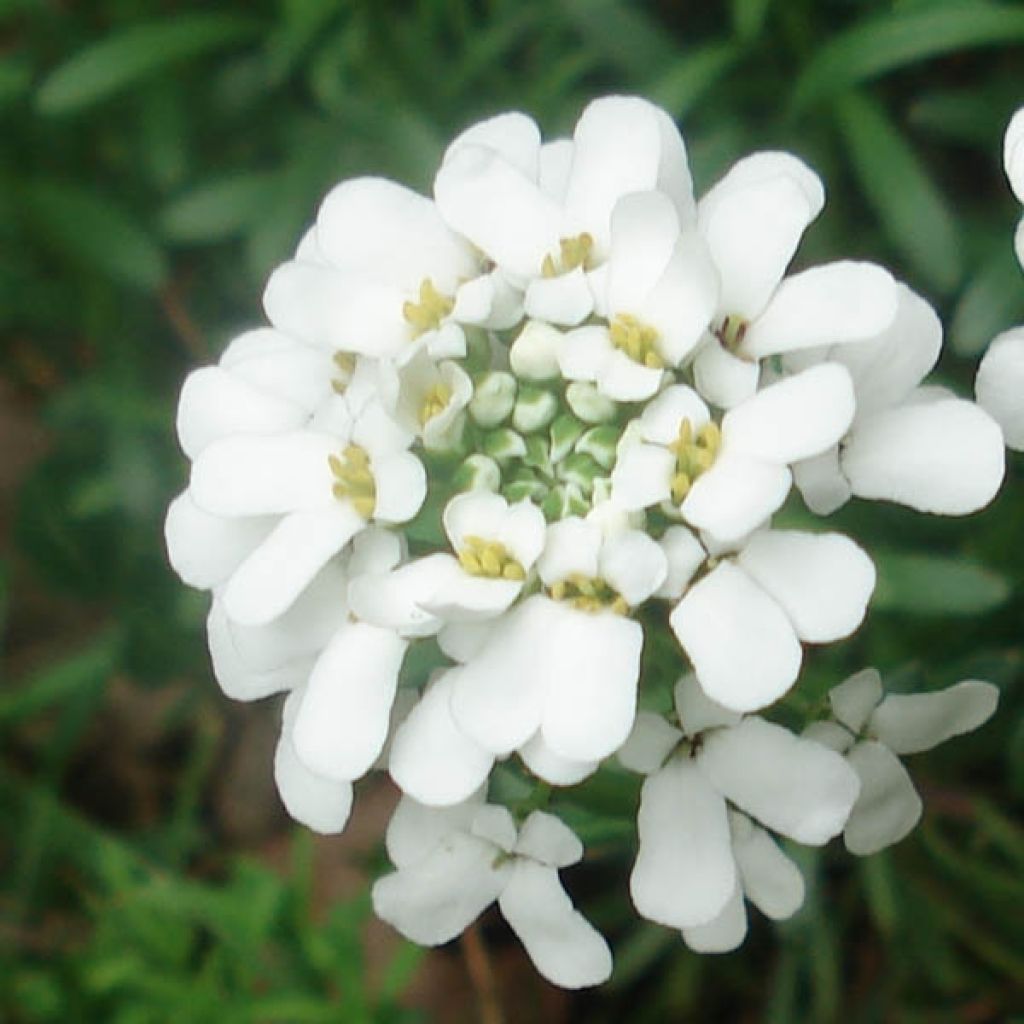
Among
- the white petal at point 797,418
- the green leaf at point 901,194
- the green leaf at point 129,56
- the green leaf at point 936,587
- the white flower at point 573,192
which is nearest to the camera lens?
the white petal at point 797,418

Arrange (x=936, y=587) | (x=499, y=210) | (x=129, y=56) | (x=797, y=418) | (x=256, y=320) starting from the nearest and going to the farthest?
(x=797, y=418) < (x=499, y=210) < (x=936, y=587) < (x=129, y=56) < (x=256, y=320)

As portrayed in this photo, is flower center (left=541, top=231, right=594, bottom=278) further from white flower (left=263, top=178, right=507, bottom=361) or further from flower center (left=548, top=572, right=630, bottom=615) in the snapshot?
flower center (left=548, top=572, right=630, bottom=615)

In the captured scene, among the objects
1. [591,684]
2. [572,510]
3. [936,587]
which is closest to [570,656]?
[591,684]

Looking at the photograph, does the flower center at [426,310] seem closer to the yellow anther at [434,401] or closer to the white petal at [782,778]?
the yellow anther at [434,401]

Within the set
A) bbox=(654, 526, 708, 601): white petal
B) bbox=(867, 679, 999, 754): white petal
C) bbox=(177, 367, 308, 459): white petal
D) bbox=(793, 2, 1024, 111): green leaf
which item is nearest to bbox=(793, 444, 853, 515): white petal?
bbox=(654, 526, 708, 601): white petal

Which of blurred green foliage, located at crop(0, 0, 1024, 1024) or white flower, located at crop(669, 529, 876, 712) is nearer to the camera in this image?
white flower, located at crop(669, 529, 876, 712)

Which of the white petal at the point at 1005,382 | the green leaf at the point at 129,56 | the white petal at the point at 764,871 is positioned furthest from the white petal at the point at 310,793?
the green leaf at the point at 129,56

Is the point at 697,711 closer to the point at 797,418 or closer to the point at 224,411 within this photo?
the point at 797,418
